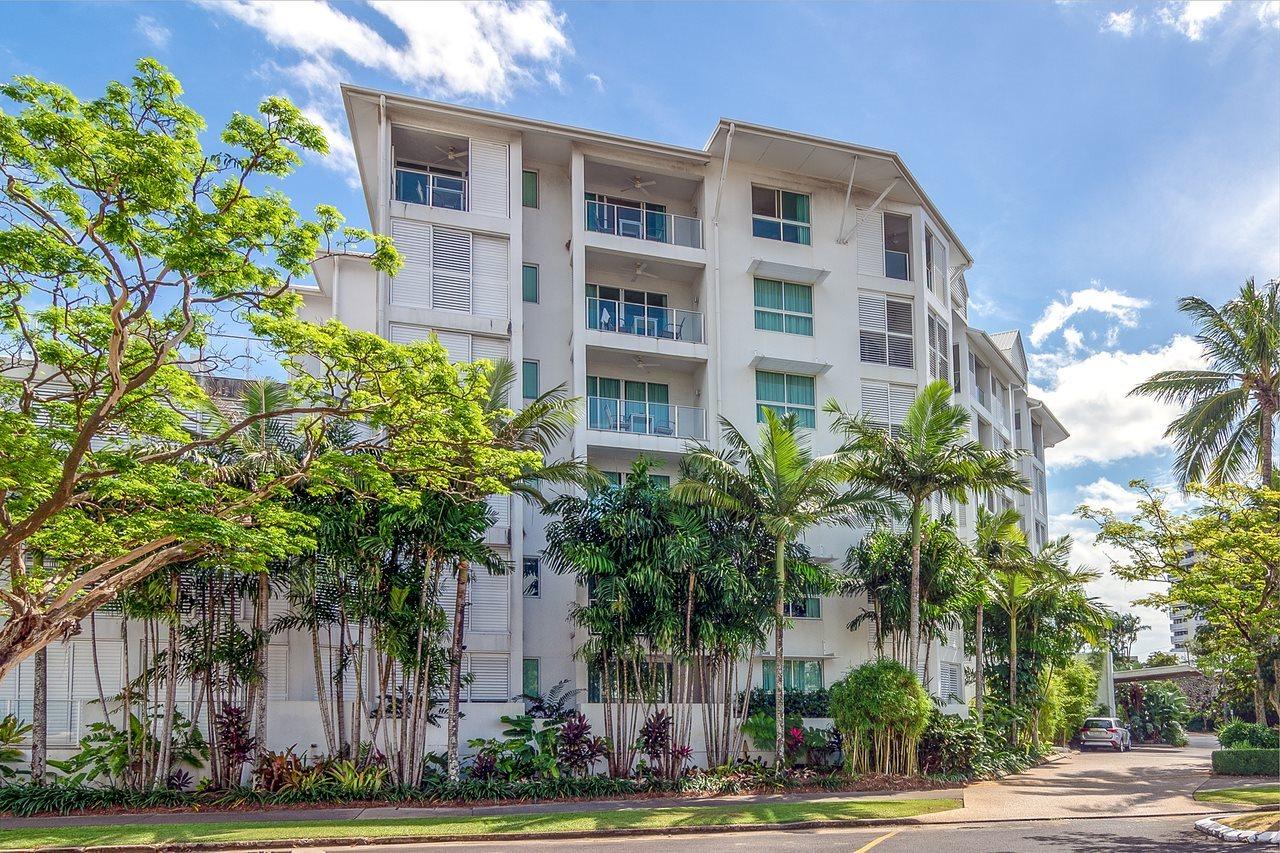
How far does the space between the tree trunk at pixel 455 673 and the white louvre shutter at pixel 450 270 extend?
7551 millimetres

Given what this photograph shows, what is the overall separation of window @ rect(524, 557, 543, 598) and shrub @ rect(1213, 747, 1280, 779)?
17.8 metres

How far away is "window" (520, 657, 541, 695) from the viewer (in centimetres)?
2405

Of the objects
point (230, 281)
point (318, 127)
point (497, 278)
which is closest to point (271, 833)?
point (230, 281)

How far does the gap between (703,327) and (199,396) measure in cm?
1537

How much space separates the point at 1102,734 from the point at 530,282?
28633mm

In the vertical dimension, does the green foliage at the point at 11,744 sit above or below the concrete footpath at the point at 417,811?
above

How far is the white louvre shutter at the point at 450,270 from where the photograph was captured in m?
24.7

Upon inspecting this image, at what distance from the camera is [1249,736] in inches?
1091

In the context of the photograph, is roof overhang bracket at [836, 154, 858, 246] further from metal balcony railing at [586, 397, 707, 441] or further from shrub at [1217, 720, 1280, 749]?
shrub at [1217, 720, 1280, 749]

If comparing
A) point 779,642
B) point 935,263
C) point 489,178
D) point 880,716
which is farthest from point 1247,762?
point 489,178

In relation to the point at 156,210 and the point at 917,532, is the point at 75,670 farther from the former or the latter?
the point at 917,532

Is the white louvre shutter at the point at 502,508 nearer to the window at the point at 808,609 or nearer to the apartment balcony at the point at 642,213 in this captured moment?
the apartment balcony at the point at 642,213

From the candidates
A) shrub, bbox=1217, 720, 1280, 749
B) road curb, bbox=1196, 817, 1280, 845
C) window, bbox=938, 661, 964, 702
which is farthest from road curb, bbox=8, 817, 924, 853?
shrub, bbox=1217, 720, 1280, 749

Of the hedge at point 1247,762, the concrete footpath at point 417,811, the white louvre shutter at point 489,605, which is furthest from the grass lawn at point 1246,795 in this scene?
the white louvre shutter at point 489,605
